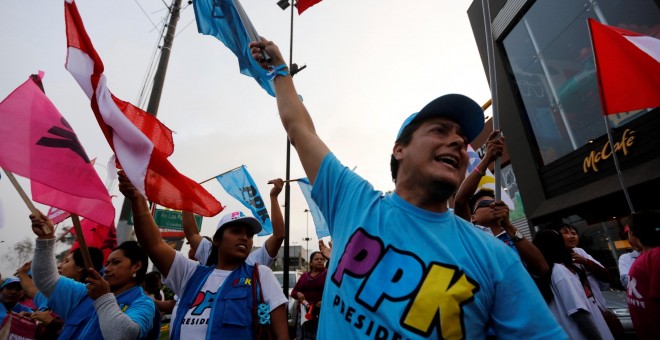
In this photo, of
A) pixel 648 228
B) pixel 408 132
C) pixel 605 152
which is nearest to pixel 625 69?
pixel 648 228

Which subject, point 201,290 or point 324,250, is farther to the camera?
point 324,250

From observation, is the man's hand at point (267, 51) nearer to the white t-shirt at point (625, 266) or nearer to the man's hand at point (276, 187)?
the man's hand at point (276, 187)

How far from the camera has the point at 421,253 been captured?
1198 millimetres

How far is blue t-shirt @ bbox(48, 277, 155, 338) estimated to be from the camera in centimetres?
248

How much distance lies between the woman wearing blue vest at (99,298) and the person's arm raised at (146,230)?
344 millimetres

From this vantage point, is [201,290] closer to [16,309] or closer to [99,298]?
[99,298]

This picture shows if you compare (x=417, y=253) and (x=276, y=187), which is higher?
(x=276, y=187)

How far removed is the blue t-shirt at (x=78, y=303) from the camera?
248 centimetres

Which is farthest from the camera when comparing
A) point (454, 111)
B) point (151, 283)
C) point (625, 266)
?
point (151, 283)

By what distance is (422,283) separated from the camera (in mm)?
1119

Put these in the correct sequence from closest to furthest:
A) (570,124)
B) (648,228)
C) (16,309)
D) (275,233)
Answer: (648,228) < (275,233) < (16,309) < (570,124)

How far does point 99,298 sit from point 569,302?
3.74 m

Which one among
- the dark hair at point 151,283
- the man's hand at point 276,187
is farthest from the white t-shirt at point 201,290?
the dark hair at point 151,283

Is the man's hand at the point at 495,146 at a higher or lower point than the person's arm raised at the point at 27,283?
higher
